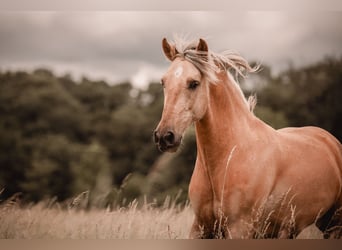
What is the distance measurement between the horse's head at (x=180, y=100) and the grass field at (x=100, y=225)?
0.80 meters

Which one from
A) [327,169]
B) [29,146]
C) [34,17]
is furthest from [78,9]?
[327,169]

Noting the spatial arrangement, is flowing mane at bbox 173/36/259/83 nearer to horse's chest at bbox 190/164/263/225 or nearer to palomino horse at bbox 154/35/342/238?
palomino horse at bbox 154/35/342/238

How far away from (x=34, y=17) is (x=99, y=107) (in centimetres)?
183

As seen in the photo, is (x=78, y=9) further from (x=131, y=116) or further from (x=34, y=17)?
(x=131, y=116)

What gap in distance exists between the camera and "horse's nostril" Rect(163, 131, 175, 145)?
2.44m

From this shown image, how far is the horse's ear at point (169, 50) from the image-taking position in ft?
9.00

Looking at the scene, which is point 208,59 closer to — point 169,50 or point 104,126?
point 169,50

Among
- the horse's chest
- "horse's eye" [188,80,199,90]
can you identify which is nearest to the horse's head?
"horse's eye" [188,80,199,90]

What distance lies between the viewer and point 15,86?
3.59m

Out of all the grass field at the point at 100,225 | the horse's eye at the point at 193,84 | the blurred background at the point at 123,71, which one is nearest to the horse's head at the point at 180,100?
the horse's eye at the point at 193,84

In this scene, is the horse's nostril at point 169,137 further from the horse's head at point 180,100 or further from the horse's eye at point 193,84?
the horse's eye at point 193,84

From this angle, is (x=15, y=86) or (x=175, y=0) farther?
(x=15, y=86)

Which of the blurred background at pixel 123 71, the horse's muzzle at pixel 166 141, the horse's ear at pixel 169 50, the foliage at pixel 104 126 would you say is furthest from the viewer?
the foliage at pixel 104 126

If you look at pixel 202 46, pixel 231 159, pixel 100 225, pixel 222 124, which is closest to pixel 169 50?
pixel 202 46
